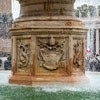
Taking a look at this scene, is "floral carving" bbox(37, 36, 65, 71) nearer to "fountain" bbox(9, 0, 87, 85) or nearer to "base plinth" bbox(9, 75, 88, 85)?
"fountain" bbox(9, 0, 87, 85)

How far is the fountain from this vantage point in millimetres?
11406

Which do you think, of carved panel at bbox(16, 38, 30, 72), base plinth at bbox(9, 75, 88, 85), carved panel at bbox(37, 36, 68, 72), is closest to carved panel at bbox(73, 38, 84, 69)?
carved panel at bbox(37, 36, 68, 72)

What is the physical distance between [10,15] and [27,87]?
119 ft

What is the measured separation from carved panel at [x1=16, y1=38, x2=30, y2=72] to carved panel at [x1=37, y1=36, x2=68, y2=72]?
0.91 feet

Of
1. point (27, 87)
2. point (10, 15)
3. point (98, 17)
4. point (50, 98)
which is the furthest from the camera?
point (98, 17)

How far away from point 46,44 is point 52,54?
286 mm

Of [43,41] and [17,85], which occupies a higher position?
[43,41]

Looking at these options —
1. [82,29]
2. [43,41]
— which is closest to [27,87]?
[43,41]

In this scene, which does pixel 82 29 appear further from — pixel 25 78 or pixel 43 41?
pixel 25 78

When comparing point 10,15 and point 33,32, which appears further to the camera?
point 10,15

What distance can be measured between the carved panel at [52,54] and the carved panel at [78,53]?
0.35 m

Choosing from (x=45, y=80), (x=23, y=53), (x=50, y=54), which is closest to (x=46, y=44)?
(x=50, y=54)

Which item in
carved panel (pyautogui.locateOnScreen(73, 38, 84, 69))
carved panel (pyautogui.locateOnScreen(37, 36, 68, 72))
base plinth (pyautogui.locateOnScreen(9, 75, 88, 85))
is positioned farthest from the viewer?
carved panel (pyautogui.locateOnScreen(73, 38, 84, 69))

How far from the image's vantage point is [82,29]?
11844mm
